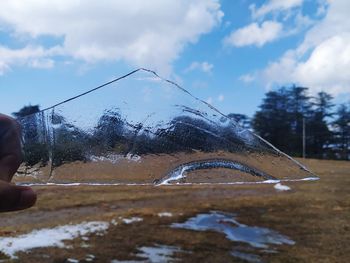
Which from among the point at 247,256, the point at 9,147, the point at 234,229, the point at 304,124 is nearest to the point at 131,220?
the point at 234,229

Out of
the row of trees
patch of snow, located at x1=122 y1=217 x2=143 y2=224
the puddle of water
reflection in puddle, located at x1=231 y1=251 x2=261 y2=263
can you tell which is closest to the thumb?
reflection in puddle, located at x1=231 y1=251 x2=261 y2=263

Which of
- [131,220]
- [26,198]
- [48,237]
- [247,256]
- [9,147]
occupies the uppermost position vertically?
[9,147]

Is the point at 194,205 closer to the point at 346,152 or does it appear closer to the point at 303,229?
the point at 303,229

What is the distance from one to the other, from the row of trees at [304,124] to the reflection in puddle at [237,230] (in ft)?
79.7

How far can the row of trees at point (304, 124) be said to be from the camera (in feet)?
124

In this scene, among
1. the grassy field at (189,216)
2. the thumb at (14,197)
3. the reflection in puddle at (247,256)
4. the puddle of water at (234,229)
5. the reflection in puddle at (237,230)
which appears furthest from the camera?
the puddle of water at (234,229)

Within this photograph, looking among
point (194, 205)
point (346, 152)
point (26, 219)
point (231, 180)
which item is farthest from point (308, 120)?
point (231, 180)

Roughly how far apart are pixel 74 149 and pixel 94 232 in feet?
26.1

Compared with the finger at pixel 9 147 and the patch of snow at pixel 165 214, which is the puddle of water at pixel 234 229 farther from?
the finger at pixel 9 147

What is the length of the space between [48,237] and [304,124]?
37108 millimetres

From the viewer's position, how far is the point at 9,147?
4.23 ft

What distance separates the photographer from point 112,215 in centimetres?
1132

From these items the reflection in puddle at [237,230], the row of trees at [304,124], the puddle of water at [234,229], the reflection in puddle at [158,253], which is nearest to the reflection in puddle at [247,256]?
the reflection in puddle at [237,230]

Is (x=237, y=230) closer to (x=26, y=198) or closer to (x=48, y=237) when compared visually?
(x=48, y=237)
